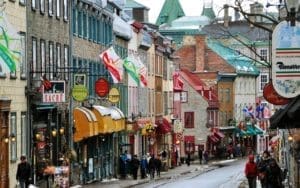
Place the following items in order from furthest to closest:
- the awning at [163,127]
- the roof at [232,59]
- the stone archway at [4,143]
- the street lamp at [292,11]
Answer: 1. the roof at [232,59]
2. the awning at [163,127]
3. the stone archway at [4,143]
4. the street lamp at [292,11]

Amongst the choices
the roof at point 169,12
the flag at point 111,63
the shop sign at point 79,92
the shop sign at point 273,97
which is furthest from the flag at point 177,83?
the shop sign at point 273,97

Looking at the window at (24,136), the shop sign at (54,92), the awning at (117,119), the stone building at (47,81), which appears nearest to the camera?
the shop sign at (54,92)

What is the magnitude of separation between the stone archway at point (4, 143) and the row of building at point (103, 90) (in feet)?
0.16

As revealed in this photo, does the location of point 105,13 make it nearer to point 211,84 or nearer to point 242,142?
point 211,84

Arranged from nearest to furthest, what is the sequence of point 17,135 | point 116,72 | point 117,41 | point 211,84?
point 17,135, point 116,72, point 117,41, point 211,84

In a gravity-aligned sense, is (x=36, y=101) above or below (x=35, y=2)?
below

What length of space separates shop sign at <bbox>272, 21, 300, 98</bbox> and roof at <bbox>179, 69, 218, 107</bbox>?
299ft

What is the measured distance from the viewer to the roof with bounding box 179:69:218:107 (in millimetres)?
108650

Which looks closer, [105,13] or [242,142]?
[105,13]

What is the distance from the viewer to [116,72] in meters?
51.5

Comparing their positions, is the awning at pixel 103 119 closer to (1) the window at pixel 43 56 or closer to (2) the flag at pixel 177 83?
(1) the window at pixel 43 56

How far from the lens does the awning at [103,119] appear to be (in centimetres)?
5671

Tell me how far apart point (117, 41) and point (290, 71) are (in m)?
54.1

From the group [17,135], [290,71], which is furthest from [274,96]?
[17,135]
